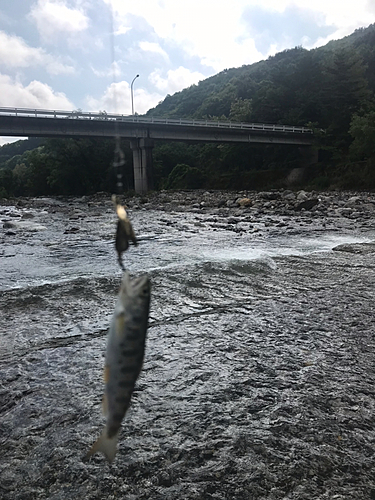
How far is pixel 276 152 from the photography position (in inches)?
2603

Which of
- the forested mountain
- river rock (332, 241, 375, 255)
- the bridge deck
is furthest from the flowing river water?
the forested mountain

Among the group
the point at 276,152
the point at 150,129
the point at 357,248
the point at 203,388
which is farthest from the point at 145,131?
the point at 203,388

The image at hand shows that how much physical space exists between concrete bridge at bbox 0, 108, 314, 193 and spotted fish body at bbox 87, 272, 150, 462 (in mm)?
33622

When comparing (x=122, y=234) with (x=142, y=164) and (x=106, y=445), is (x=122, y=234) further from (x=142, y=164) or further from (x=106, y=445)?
(x=142, y=164)

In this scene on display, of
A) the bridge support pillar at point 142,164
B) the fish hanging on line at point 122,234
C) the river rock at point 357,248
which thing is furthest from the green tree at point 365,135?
the fish hanging on line at point 122,234

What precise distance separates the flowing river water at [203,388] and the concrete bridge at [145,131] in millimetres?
27856

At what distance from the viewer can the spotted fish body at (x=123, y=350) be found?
0.65 metres

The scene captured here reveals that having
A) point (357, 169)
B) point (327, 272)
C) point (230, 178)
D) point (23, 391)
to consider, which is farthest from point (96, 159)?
point (23, 391)

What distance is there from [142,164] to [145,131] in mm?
4198

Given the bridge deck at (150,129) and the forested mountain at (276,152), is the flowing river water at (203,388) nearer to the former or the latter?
the bridge deck at (150,129)

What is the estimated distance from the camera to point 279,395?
12.9 feet

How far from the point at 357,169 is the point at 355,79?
1855cm

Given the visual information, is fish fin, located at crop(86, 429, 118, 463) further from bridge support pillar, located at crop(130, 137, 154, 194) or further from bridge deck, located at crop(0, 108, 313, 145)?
bridge support pillar, located at crop(130, 137, 154, 194)

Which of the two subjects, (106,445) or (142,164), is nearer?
(106,445)
